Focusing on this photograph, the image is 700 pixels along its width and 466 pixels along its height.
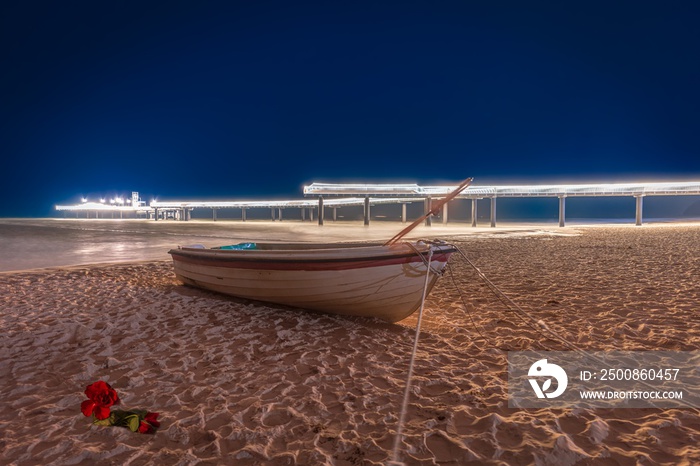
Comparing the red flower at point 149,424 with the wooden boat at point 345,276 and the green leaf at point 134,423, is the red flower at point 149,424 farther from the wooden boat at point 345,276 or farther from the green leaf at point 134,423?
the wooden boat at point 345,276

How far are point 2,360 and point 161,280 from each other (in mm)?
5210

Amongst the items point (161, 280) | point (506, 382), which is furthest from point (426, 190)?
point (506, 382)

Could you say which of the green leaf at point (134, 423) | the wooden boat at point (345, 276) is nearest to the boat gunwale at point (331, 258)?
the wooden boat at point (345, 276)

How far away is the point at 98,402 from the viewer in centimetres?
341

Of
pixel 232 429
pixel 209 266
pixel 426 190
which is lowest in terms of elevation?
pixel 232 429

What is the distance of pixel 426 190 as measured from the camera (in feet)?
184

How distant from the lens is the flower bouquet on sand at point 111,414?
3.30 m

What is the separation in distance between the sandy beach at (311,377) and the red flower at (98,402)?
129 millimetres

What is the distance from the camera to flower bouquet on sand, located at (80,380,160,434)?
330 cm

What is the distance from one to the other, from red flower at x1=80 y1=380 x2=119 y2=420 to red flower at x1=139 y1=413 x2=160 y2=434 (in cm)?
36

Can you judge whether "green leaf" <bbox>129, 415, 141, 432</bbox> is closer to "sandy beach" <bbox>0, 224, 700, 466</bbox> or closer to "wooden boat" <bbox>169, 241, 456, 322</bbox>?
"sandy beach" <bbox>0, 224, 700, 466</bbox>

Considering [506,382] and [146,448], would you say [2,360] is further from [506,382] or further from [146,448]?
[506,382]

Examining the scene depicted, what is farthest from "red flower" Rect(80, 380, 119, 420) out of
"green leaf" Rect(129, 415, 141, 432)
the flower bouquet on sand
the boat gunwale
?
the boat gunwale

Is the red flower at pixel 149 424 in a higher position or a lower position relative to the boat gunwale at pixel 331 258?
lower
